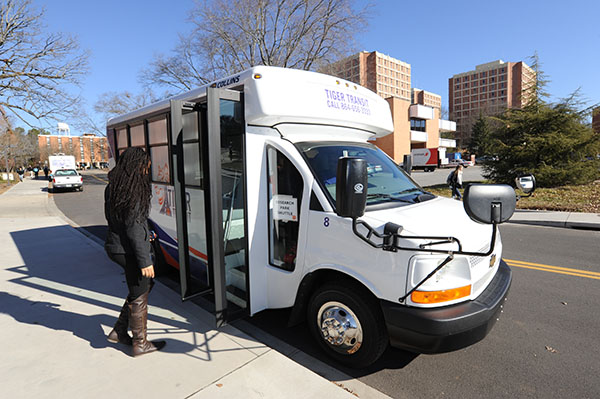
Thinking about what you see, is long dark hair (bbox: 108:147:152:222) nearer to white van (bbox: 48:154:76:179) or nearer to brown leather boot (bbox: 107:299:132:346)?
brown leather boot (bbox: 107:299:132:346)

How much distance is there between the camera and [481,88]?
132 metres

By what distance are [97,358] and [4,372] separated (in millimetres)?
713

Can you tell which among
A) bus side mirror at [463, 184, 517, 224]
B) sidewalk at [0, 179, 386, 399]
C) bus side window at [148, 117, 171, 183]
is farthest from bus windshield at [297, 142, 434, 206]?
bus side window at [148, 117, 171, 183]

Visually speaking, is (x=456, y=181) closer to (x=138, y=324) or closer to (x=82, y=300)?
(x=82, y=300)

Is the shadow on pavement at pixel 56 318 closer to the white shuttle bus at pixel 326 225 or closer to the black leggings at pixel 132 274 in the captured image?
the black leggings at pixel 132 274

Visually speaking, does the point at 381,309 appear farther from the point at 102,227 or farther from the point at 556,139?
the point at 556,139

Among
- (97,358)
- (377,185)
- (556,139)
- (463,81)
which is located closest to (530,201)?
(556,139)

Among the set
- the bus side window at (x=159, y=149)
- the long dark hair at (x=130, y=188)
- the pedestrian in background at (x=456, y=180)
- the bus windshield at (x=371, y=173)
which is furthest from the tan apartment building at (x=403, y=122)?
the long dark hair at (x=130, y=188)

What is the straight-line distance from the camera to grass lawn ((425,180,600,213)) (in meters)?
11.4

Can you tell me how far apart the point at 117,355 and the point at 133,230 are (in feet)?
4.08

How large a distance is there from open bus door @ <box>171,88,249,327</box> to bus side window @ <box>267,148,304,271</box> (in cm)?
28

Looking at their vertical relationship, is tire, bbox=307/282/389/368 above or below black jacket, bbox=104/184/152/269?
below

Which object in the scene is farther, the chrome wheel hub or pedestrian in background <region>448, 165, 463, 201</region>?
pedestrian in background <region>448, 165, 463, 201</region>

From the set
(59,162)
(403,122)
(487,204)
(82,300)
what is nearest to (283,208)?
(487,204)
